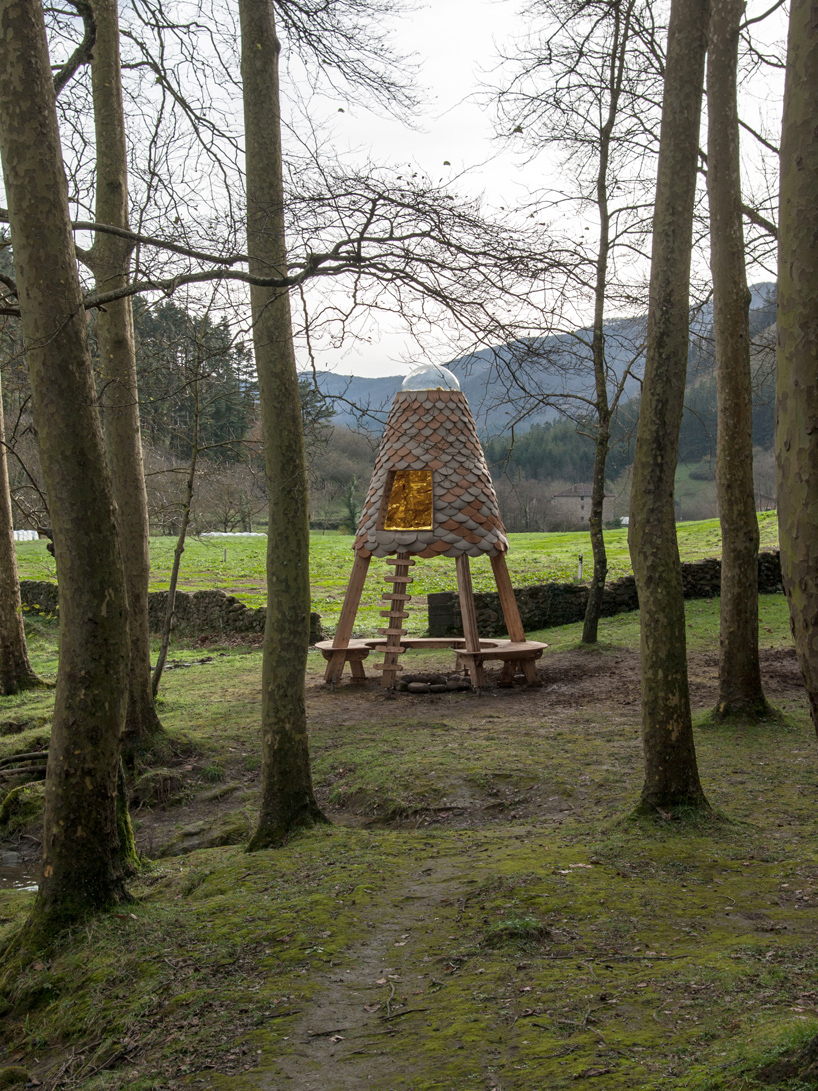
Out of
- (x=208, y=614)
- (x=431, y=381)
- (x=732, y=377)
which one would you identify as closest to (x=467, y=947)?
(x=732, y=377)

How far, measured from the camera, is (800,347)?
241cm

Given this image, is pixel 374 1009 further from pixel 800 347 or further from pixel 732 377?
pixel 732 377

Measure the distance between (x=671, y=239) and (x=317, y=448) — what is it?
321 centimetres

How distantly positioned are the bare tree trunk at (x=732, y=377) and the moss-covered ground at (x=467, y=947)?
3.77 feet

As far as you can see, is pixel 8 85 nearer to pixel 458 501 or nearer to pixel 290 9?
pixel 290 9

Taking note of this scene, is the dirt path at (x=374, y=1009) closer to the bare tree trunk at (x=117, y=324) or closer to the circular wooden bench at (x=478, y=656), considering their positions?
Answer: the bare tree trunk at (x=117, y=324)

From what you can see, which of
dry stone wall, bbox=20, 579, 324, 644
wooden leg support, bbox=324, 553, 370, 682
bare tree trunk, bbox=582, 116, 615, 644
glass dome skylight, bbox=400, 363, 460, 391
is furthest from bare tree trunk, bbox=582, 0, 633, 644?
dry stone wall, bbox=20, 579, 324, 644

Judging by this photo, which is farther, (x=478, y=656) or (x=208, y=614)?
(x=208, y=614)

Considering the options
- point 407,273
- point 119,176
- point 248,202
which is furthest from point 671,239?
point 119,176

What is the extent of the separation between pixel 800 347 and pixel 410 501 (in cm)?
979

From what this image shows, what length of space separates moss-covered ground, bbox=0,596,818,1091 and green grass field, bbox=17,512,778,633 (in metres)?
11.4

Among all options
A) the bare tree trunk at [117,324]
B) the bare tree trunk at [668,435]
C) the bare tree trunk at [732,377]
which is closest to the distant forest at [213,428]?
the bare tree trunk at [117,324]

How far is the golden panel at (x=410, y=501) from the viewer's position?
12.0 m

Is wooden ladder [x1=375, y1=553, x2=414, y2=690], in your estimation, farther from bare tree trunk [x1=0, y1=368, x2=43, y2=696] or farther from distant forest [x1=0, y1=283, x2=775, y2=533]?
bare tree trunk [x1=0, y1=368, x2=43, y2=696]
